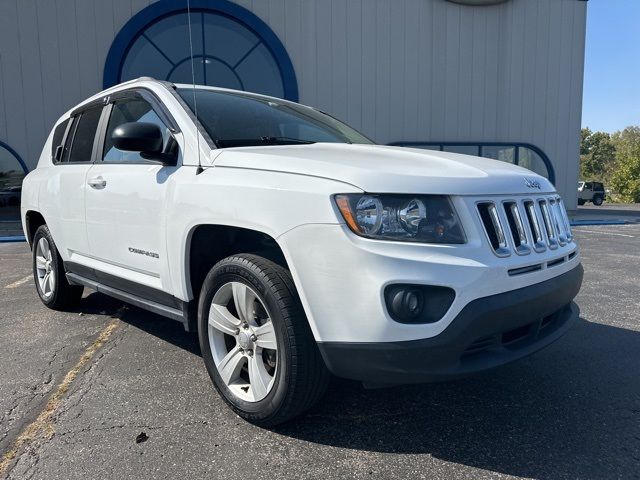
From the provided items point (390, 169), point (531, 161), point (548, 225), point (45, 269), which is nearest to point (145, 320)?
point (45, 269)

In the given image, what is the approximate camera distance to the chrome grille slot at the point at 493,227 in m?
2.04

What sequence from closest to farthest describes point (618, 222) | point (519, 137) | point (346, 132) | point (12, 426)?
point (12, 426), point (346, 132), point (618, 222), point (519, 137)

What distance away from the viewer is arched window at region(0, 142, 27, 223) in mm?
13562

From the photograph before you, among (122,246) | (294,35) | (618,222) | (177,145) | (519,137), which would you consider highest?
(294,35)

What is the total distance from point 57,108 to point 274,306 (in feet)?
46.1

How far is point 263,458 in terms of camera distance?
82.1 inches

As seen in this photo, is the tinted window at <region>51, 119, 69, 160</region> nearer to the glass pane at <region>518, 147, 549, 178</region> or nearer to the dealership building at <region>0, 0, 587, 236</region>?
the dealership building at <region>0, 0, 587, 236</region>

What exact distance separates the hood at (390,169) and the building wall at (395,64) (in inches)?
487

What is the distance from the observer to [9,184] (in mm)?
13938

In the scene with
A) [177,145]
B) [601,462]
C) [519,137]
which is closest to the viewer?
[601,462]

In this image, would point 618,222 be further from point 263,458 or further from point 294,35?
point 263,458

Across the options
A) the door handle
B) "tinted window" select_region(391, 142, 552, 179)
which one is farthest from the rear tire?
"tinted window" select_region(391, 142, 552, 179)

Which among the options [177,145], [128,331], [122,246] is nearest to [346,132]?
[177,145]

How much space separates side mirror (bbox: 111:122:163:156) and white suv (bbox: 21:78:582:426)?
0.4 inches
